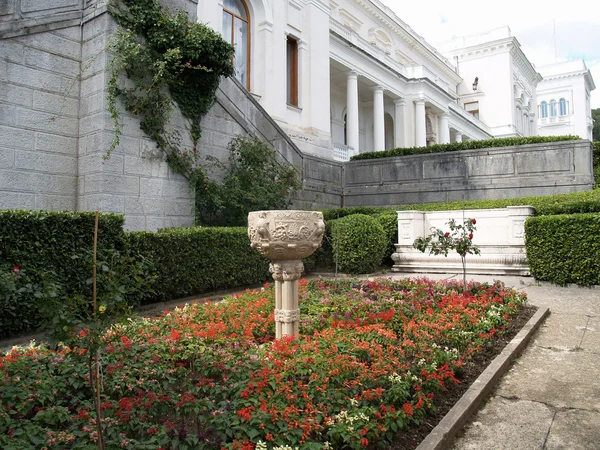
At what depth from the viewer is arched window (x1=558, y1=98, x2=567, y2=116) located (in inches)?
2345

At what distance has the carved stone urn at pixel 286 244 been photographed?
423 centimetres

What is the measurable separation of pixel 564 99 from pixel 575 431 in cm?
6794

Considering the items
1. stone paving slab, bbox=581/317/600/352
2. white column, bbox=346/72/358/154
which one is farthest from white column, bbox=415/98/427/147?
stone paving slab, bbox=581/317/600/352

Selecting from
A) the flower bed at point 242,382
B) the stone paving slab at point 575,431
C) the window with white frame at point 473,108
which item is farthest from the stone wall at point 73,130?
the window with white frame at point 473,108

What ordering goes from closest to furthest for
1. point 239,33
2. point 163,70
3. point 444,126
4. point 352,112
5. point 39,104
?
point 39,104 < point 163,70 < point 239,33 < point 352,112 < point 444,126

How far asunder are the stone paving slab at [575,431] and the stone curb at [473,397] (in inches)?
20.9

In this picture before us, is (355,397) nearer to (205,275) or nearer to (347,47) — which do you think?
(205,275)

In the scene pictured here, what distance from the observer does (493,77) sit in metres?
43.3

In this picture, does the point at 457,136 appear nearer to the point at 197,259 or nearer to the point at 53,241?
the point at 197,259

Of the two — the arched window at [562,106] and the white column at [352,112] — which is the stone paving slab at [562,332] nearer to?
the white column at [352,112]

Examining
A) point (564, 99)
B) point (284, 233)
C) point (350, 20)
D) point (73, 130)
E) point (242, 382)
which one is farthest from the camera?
point (564, 99)

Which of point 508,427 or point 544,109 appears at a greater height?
point 544,109

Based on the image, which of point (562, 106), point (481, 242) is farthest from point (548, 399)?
point (562, 106)

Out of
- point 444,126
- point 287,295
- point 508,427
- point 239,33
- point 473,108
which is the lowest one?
point 508,427
